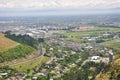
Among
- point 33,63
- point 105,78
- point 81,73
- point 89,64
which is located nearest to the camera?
point 105,78

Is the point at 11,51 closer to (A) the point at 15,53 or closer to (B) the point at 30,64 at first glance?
(A) the point at 15,53

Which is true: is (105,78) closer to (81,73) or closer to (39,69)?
(81,73)

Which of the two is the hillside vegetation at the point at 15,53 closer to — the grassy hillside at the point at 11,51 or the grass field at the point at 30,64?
the grassy hillside at the point at 11,51

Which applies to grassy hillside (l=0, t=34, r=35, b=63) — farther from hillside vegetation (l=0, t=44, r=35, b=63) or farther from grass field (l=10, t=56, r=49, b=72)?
grass field (l=10, t=56, r=49, b=72)

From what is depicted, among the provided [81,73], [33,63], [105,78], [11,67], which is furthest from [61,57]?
[105,78]

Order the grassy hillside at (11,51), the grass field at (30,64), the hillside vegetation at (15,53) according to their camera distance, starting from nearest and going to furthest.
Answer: the grass field at (30,64) → the hillside vegetation at (15,53) → the grassy hillside at (11,51)

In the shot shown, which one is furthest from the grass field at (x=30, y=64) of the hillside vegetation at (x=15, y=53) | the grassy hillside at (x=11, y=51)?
the hillside vegetation at (x=15, y=53)

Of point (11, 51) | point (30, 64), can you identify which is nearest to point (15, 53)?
point (11, 51)

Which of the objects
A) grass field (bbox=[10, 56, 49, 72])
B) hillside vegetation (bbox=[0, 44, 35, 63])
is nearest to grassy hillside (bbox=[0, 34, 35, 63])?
hillside vegetation (bbox=[0, 44, 35, 63])

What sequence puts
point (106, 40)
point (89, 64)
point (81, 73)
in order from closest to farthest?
point (81, 73)
point (89, 64)
point (106, 40)

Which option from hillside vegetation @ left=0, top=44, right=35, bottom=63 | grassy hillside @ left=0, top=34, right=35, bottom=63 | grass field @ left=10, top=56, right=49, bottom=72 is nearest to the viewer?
grass field @ left=10, top=56, right=49, bottom=72

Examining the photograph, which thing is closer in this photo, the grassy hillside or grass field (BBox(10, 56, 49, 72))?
grass field (BBox(10, 56, 49, 72))
